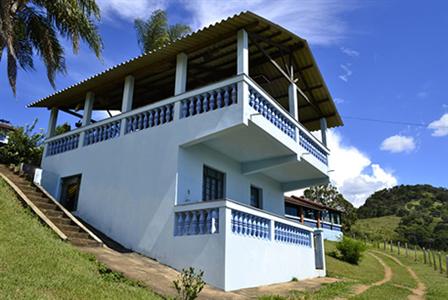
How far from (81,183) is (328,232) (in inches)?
889

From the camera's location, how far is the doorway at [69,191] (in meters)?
12.3

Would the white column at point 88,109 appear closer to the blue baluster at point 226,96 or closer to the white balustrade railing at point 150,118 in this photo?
the white balustrade railing at point 150,118

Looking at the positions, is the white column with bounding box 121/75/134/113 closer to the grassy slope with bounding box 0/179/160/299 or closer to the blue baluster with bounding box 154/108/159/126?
the blue baluster with bounding box 154/108/159/126

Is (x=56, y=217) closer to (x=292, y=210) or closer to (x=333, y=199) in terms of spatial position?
(x=292, y=210)

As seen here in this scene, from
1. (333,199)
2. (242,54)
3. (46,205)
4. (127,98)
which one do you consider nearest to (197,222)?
(242,54)

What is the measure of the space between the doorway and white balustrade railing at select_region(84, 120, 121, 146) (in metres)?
1.39

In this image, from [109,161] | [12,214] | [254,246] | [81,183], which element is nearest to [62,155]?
[81,183]

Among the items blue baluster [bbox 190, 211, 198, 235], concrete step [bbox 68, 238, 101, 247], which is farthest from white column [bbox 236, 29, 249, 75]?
concrete step [bbox 68, 238, 101, 247]

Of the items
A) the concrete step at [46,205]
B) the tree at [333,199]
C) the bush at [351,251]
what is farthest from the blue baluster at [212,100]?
the tree at [333,199]

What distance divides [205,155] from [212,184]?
103 cm

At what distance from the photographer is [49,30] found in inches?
479

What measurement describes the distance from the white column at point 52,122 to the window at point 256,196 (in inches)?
319

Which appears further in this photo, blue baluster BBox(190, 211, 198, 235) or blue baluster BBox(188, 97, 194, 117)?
blue baluster BBox(188, 97, 194, 117)

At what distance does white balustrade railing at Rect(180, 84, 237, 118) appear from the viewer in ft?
29.0
